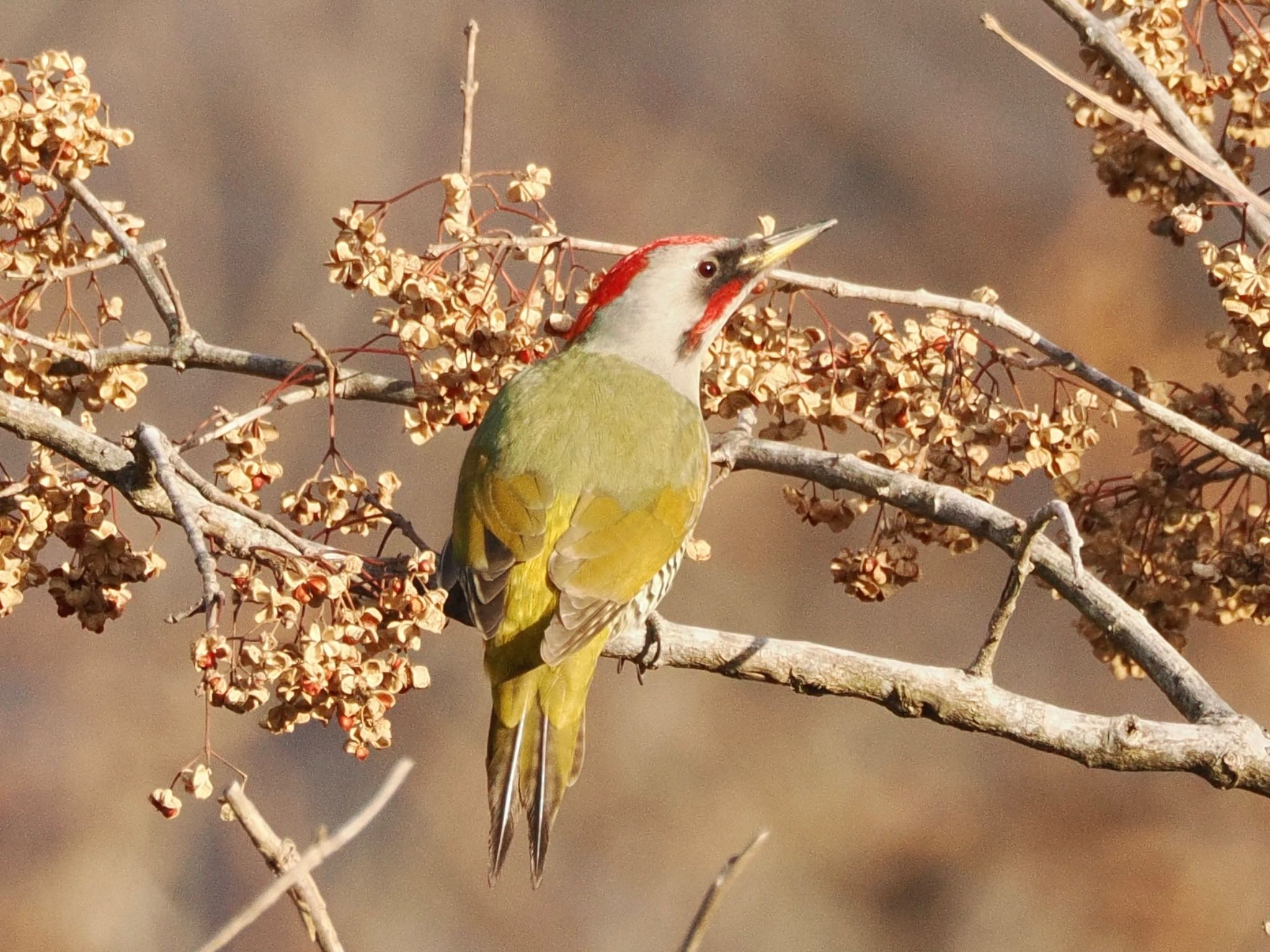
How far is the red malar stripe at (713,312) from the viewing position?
3840 millimetres

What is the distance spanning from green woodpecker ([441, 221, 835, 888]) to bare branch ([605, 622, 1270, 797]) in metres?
0.27

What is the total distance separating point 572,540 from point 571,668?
0.91 ft

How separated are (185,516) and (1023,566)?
1.24 meters

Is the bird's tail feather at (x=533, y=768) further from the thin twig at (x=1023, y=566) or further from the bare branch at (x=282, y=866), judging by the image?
the bare branch at (x=282, y=866)

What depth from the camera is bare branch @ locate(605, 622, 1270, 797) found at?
2627mm

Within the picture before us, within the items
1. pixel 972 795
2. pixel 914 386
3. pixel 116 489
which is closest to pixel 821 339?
pixel 914 386

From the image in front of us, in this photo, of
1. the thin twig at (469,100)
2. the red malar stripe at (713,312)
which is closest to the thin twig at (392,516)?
the thin twig at (469,100)

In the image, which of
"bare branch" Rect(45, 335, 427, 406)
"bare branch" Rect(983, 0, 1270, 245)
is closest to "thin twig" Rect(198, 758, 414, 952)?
"bare branch" Rect(45, 335, 427, 406)

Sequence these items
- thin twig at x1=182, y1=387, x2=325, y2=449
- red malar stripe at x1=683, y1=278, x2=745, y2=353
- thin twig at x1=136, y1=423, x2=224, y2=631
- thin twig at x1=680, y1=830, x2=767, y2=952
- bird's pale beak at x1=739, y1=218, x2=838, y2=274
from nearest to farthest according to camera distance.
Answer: thin twig at x1=680, y1=830, x2=767, y2=952 < thin twig at x1=136, y1=423, x2=224, y2=631 < thin twig at x1=182, y1=387, x2=325, y2=449 < bird's pale beak at x1=739, y1=218, x2=838, y2=274 < red malar stripe at x1=683, y1=278, x2=745, y2=353

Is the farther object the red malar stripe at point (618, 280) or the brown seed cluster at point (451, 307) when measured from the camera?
the red malar stripe at point (618, 280)

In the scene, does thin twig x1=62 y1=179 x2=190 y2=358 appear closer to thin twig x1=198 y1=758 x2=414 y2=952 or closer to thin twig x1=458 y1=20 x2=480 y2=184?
thin twig x1=458 y1=20 x2=480 y2=184

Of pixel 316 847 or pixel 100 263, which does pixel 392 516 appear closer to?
pixel 100 263

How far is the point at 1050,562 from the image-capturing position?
110 inches

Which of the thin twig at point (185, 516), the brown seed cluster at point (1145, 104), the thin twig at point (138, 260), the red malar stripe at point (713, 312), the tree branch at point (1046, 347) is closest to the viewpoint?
the thin twig at point (185, 516)
